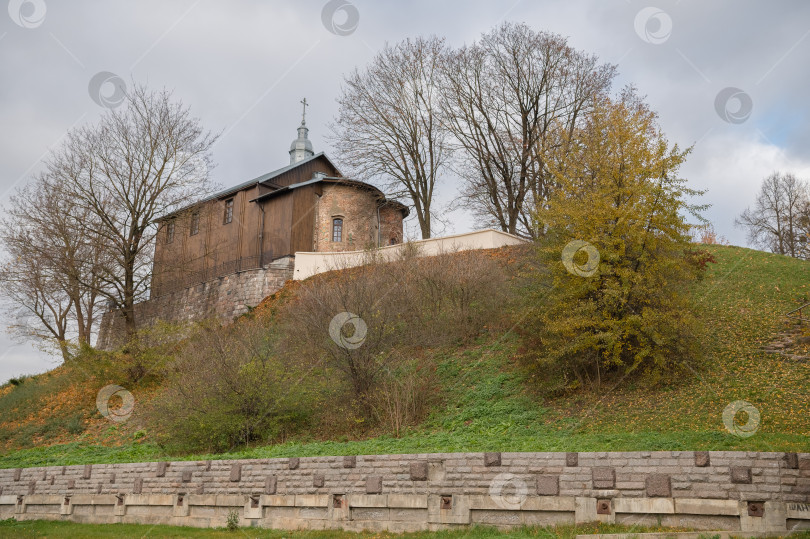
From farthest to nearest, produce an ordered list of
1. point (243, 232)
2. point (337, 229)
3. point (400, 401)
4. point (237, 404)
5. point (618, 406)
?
point (243, 232)
point (337, 229)
point (237, 404)
point (400, 401)
point (618, 406)

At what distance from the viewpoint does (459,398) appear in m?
14.5

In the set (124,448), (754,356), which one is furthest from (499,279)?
(124,448)

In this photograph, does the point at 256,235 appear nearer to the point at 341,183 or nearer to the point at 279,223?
the point at 279,223

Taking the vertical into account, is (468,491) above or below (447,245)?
below

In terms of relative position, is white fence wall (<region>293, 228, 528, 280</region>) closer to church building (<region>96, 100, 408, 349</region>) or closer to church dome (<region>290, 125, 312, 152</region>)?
church building (<region>96, 100, 408, 349</region>)

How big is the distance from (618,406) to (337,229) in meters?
21.3

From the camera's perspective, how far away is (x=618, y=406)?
1227 centimetres

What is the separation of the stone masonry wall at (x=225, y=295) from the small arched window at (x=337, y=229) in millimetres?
3032

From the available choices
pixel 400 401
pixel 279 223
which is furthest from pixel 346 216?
pixel 400 401

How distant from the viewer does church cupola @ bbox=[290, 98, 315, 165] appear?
142 ft

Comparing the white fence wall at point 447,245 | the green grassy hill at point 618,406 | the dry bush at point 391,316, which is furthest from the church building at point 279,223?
the green grassy hill at point 618,406

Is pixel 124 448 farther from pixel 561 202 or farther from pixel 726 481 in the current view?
pixel 726 481

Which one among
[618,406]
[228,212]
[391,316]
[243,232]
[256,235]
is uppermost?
[228,212]

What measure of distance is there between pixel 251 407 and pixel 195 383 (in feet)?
6.11
